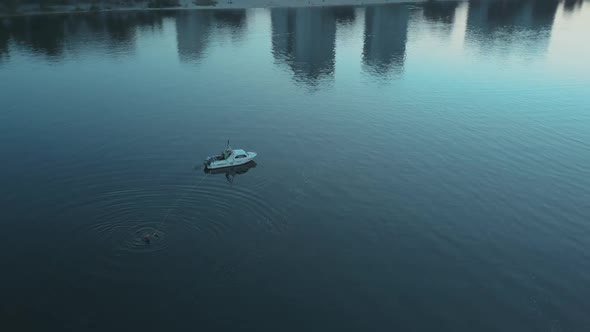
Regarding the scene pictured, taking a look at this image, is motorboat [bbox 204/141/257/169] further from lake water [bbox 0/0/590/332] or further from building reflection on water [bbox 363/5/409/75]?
building reflection on water [bbox 363/5/409/75]

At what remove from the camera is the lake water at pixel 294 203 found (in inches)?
2007

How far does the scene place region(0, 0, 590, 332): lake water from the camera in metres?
51.0

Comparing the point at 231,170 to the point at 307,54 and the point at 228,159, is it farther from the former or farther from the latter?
the point at 307,54

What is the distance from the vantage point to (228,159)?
7962 cm

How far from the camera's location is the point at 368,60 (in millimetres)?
162875

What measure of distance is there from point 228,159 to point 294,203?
16.3m

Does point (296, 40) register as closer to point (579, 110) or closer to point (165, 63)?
point (165, 63)

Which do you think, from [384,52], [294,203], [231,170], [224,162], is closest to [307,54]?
[384,52]

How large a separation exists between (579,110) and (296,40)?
10834 centimetres

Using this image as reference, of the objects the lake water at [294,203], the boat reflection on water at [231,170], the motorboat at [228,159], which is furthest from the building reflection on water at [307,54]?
the boat reflection on water at [231,170]

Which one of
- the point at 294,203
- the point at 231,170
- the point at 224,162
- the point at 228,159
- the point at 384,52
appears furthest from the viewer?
the point at 384,52

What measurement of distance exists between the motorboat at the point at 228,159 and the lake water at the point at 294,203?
5.94 ft

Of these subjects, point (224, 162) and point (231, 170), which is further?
point (231, 170)

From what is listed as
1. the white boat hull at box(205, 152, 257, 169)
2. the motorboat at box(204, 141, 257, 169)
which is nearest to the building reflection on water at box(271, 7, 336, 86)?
the motorboat at box(204, 141, 257, 169)
